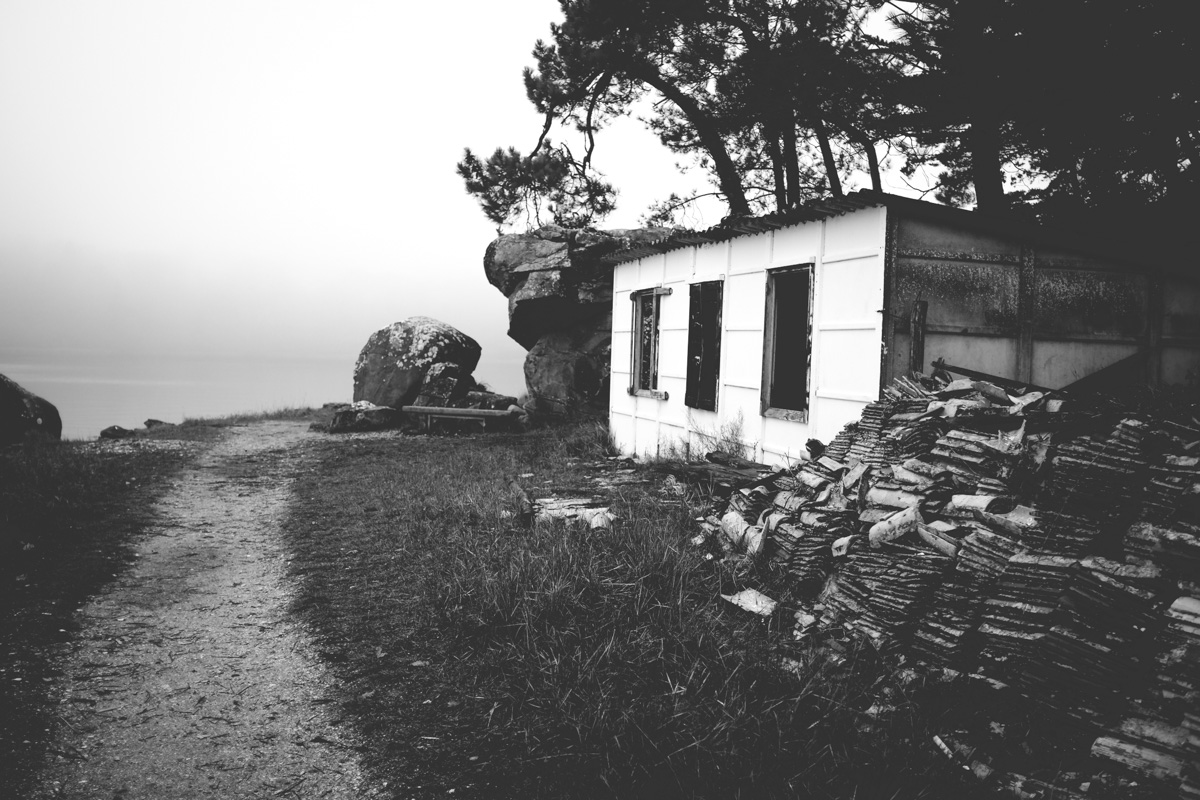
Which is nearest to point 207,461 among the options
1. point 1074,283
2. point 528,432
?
point 528,432

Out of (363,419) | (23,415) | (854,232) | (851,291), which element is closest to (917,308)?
(851,291)

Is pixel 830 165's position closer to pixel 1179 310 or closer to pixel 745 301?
pixel 745 301

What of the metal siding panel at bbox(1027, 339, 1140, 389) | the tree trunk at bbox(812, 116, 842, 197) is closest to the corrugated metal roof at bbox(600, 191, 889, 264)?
the metal siding panel at bbox(1027, 339, 1140, 389)

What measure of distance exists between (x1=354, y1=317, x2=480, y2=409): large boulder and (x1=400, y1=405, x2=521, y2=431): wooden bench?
143cm

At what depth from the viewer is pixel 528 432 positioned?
15.9 metres

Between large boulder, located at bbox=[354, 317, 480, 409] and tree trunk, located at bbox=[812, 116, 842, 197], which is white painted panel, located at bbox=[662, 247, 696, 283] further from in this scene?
large boulder, located at bbox=[354, 317, 480, 409]

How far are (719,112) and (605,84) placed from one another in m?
2.36

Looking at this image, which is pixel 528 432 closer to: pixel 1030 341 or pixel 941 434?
pixel 1030 341

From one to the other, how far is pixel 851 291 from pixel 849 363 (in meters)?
0.72

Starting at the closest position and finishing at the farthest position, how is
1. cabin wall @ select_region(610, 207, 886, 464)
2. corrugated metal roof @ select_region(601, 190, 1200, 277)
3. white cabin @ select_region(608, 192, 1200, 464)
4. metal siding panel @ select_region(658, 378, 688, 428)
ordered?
corrugated metal roof @ select_region(601, 190, 1200, 277), white cabin @ select_region(608, 192, 1200, 464), cabin wall @ select_region(610, 207, 886, 464), metal siding panel @ select_region(658, 378, 688, 428)

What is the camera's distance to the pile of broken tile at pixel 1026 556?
3.18m

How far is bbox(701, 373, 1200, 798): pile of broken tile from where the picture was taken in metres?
3.18

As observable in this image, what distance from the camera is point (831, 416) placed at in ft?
25.6

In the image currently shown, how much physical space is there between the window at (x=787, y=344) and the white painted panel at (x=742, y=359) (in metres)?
0.15
